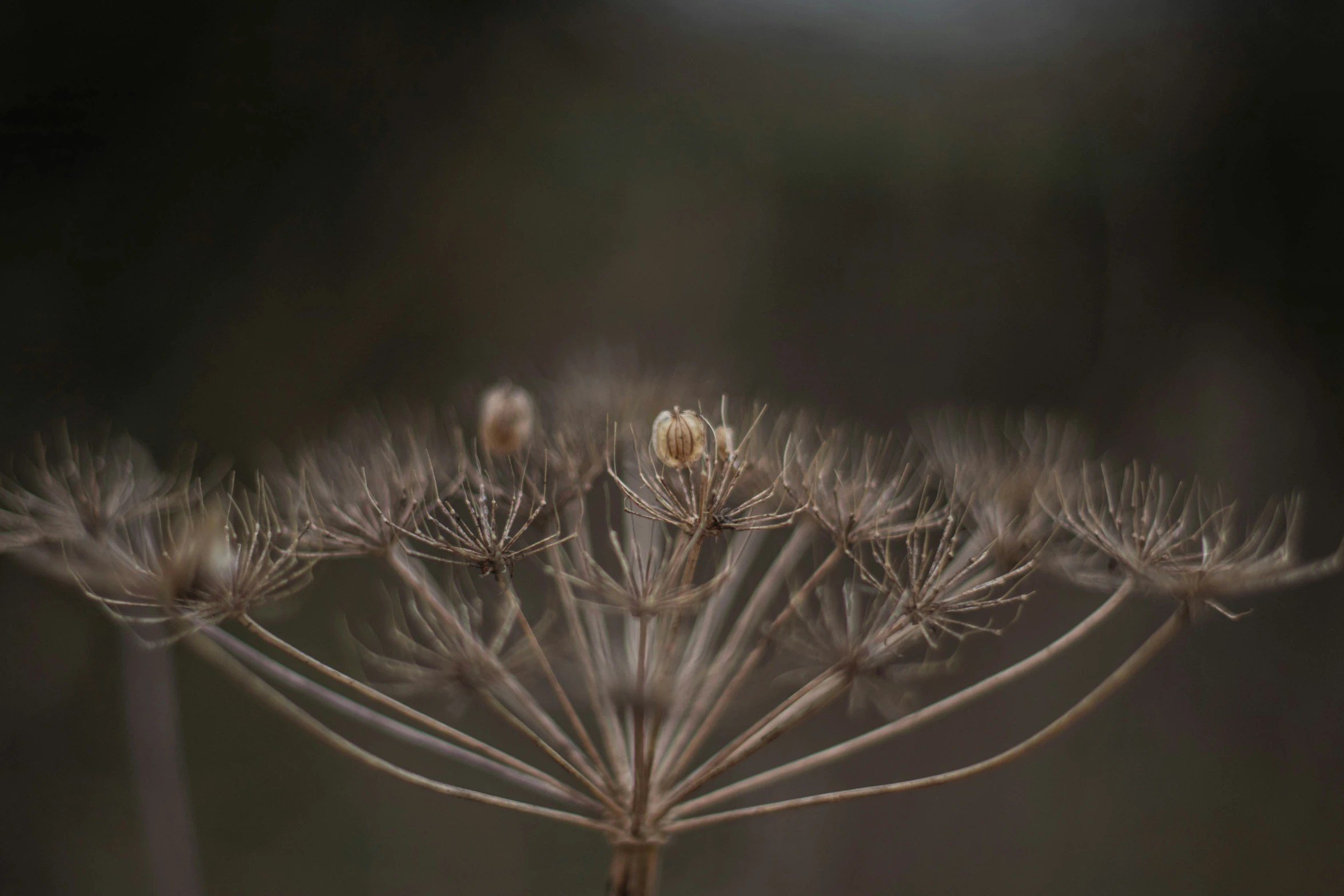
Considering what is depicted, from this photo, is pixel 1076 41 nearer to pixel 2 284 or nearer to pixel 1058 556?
pixel 1058 556

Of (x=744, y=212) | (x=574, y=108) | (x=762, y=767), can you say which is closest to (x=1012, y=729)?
(x=762, y=767)

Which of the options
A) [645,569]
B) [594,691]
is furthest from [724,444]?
[594,691]

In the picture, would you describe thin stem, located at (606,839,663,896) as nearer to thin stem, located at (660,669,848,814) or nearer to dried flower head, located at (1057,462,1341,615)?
thin stem, located at (660,669,848,814)

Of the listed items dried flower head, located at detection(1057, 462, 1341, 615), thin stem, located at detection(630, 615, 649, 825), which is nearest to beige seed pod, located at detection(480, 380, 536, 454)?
thin stem, located at detection(630, 615, 649, 825)

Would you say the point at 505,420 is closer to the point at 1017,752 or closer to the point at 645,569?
the point at 645,569

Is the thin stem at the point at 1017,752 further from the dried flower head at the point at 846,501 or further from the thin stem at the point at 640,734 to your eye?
the dried flower head at the point at 846,501

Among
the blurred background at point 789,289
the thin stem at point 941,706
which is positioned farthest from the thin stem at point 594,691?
the blurred background at point 789,289
